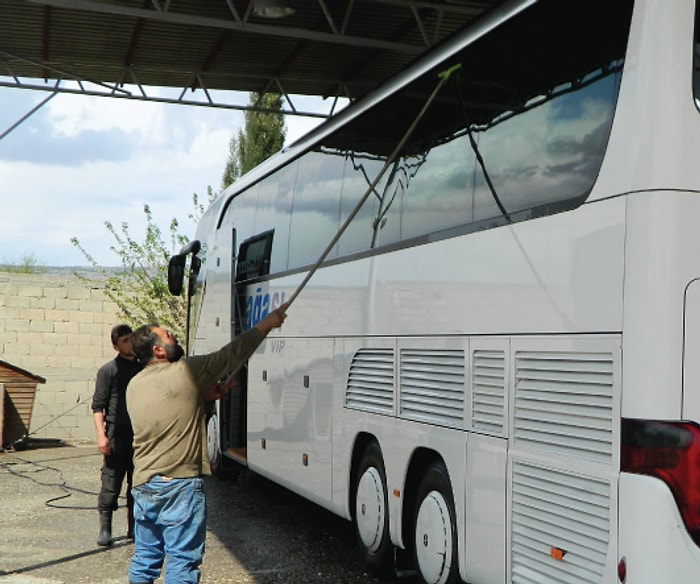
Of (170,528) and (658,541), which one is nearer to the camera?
(658,541)

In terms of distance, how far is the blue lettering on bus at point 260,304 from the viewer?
1066 cm

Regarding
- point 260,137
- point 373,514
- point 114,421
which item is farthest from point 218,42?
point 260,137

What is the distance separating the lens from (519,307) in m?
5.79

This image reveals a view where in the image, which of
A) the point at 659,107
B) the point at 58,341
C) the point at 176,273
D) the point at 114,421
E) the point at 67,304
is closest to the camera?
the point at 659,107

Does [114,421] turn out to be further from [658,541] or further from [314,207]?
[658,541]

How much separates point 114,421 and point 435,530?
3.62m

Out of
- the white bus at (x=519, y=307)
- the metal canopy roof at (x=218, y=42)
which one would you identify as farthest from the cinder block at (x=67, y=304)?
the white bus at (x=519, y=307)

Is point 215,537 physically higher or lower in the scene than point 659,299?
lower

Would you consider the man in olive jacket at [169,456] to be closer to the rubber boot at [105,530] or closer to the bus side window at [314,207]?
the bus side window at [314,207]

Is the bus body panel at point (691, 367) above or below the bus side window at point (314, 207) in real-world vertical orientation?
below

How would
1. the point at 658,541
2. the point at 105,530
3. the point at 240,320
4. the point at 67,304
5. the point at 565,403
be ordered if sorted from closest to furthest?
the point at 658,541 < the point at 565,403 < the point at 105,530 < the point at 240,320 < the point at 67,304

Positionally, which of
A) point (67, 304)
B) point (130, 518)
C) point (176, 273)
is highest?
point (176, 273)

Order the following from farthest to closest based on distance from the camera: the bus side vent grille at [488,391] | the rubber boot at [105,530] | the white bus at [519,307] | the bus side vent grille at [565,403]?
1. the rubber boot at [105,530]
2. the bus side vent grille at [488,391]
3. the bus side vent grille at [565,403]
4. the white bus at [519,307]

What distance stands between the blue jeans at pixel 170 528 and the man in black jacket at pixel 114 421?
3.29m
